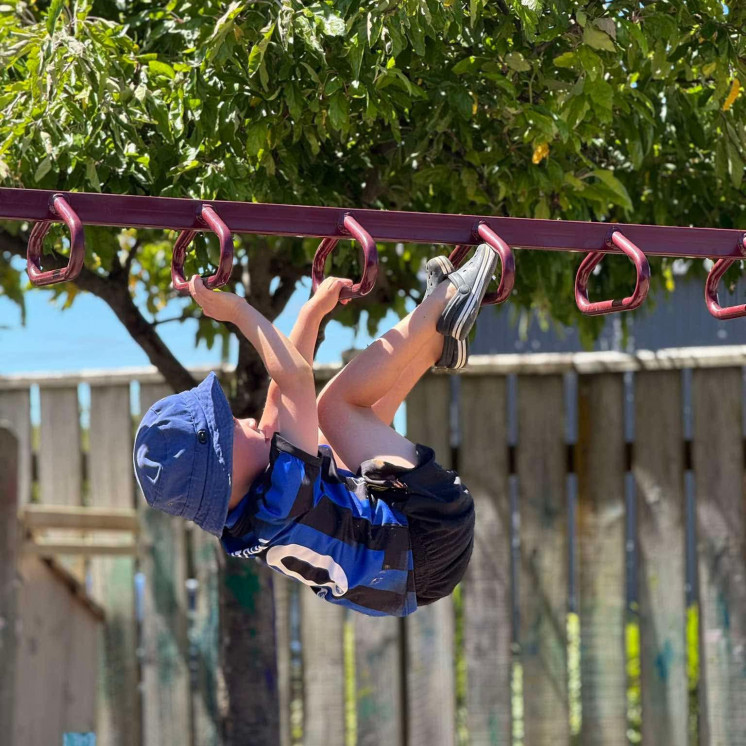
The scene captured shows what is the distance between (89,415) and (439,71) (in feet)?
7.88

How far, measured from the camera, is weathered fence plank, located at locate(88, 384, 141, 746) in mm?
4910

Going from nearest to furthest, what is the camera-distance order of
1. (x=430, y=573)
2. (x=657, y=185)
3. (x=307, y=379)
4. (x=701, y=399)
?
(x=307, y=379), (x=430, y=573), (x=657, y=185), (x=701, y=399)

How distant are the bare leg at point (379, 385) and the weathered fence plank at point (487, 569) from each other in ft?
6.52

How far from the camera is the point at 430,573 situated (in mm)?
2664

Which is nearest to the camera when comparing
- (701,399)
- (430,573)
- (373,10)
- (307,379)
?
(307,379)

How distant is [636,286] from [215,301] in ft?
2.76

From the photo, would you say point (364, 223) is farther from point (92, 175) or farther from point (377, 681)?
point (377, 681)

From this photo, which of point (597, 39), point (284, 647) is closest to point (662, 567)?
point (284, 647)

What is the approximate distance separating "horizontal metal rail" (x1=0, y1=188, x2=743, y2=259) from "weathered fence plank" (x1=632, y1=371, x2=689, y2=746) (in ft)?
6.75

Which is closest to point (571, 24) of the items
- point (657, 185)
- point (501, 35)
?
point (501, 35)

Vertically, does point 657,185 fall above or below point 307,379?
above

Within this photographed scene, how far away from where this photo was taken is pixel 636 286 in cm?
243

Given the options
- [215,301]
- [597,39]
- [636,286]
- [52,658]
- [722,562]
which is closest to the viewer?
[215,301]

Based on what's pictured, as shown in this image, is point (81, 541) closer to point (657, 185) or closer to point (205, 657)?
point (205, 657)
